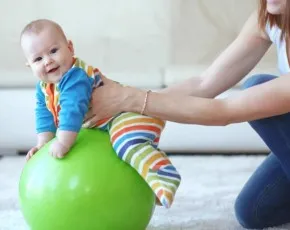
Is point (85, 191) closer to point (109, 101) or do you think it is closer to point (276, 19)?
point (109, 101)

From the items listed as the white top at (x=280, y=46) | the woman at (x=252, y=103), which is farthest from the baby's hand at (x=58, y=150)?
the white top at (x=280, y=46)

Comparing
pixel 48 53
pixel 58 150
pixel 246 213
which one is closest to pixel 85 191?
pixel 58 150

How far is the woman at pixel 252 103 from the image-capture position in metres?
1.47

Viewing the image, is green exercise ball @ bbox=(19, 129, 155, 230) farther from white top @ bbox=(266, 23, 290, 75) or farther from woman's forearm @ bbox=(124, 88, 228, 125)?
white top @ bbox=(266, 23, 290, 75)

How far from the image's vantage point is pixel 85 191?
1.43 meters

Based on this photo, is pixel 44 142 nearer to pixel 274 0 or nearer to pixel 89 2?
pixel 274 0

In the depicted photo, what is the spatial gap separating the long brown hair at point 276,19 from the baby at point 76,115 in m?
0.41

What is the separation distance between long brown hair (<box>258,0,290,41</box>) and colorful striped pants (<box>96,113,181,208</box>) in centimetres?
41

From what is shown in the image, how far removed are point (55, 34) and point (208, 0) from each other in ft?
5.56

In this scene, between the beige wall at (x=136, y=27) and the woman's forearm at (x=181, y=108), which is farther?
the beige wall at (x=136, y=27)

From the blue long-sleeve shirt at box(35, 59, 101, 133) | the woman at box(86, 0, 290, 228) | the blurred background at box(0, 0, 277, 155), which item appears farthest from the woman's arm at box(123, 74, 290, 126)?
the blurred background at box(0, 0, 277, 155)

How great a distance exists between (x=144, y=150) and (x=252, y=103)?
0.30 metres

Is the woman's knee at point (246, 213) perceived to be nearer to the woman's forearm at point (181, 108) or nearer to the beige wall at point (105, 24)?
the woman's forearm at point (181, 108)

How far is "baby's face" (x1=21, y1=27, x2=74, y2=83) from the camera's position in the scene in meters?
1.47
